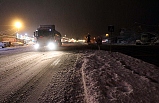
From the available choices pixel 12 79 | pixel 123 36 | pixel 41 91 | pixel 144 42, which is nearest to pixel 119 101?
pixel 41 91

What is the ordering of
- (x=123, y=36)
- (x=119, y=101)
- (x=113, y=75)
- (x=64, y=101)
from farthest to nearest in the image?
(x=123, y=36)
(x=113, y=75)
(x=64, y=101)
(x=119, y=101)

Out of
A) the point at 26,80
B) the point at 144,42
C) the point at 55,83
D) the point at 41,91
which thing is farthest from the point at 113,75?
the point at 144,42

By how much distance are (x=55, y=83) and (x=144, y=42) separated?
4917 centimetres

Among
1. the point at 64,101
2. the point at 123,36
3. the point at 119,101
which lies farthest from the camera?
the point at 123,36

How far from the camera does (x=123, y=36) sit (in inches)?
3322

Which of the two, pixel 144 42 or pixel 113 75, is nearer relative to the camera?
pixel 113 75

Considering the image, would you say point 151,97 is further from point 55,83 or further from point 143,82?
point 55,83

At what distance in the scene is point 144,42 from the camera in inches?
2116

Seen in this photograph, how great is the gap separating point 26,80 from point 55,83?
1558 millimetres

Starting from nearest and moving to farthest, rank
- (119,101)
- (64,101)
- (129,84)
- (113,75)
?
(119,101), (64,101), (129,84), (113,75)

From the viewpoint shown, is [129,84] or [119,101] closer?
[119,101]

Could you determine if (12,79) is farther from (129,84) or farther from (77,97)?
(129,84)

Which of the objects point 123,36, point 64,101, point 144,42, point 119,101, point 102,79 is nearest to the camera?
point 119,101

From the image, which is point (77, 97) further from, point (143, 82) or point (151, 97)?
point (143, 82)
